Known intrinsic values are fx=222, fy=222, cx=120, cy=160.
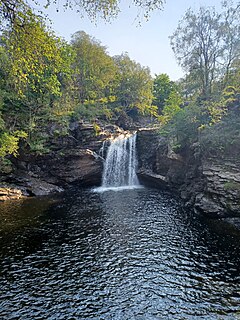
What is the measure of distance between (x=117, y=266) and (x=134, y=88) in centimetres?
3932

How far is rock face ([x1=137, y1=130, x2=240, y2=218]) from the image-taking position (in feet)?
52.1

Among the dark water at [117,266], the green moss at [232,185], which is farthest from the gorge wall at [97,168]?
the dark water at [117,266]

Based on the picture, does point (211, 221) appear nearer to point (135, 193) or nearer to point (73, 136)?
point (135, 193)

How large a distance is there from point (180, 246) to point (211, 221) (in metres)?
4.55

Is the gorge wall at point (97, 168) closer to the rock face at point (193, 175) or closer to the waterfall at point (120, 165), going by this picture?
the rock face at point (193, 175)

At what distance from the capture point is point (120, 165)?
2958 centimetres

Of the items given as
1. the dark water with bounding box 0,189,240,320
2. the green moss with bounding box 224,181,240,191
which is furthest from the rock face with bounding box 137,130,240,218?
the dark water with bounding box 0,189,240,320

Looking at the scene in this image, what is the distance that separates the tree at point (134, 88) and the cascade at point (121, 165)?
15.7 m

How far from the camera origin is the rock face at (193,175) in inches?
625

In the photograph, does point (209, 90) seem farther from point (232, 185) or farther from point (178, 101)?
point (232, 185)

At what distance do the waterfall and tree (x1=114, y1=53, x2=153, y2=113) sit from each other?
15738mm

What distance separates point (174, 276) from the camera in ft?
30.9

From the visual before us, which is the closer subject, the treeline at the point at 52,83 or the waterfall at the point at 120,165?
the treeline at the point at 52,83

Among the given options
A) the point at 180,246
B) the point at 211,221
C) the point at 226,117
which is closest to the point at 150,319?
the point at 180,246
